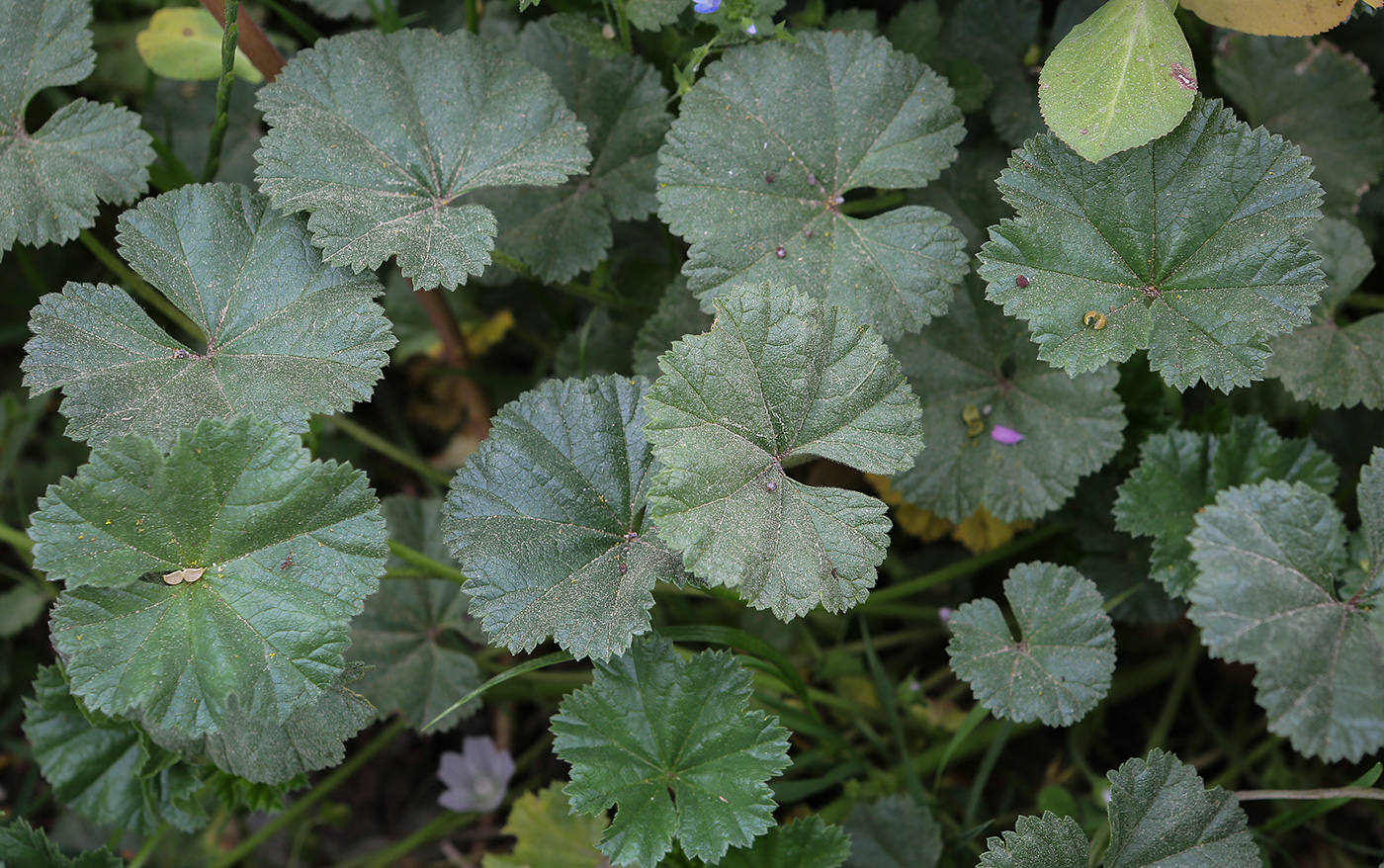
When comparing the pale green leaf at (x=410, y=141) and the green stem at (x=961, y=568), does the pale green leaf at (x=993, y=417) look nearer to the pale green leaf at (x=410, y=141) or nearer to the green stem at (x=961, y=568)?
the green stem at (x=961, y=568)

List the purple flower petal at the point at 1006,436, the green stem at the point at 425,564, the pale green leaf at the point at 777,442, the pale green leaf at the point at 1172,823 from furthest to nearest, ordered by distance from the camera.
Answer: the purple flower petal at the point at 1006,436 → the green stem at the point at 425,564 → the pale green leaf at the point at 1172,823 → the pale green leaf at the point at 777,442

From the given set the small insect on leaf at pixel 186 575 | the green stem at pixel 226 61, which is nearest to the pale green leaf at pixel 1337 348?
the small insect on leaf at pixel 186 575

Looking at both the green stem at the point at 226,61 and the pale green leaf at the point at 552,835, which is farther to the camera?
the pale green leaf at the point at 552,835

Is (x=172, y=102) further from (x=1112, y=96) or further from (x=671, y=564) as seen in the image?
(x=1112, y=96)

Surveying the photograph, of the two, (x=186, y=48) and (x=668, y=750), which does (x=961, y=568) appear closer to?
(x=668, y=750)

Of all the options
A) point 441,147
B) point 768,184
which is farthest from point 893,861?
point 441,147

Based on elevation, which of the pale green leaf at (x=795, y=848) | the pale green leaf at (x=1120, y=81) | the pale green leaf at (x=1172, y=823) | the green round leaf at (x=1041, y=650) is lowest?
the pale green leaf at (x=795, y=848)

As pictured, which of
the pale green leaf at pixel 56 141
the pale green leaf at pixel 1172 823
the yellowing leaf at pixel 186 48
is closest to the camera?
the pale green leaf at pixel 1172 823
